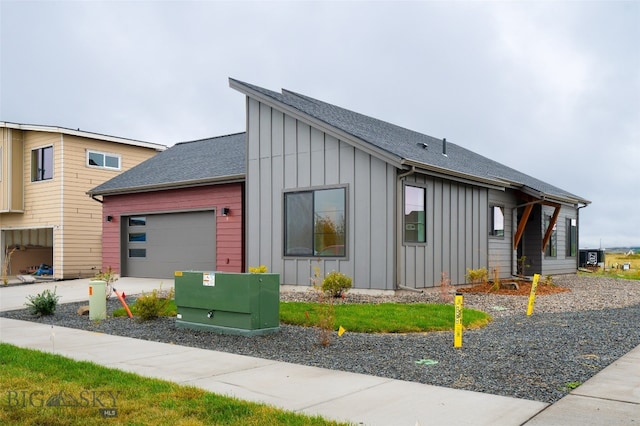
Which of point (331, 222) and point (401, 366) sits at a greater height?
point (331, 222)

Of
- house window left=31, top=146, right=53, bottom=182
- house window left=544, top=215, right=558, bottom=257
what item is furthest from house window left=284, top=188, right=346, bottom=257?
house window left=31, top=146, right=53, bottom=182

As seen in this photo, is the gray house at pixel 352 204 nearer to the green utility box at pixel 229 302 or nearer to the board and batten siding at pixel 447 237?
the board and batten siding at pixel 447 237

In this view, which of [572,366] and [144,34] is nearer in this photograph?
[572,366]

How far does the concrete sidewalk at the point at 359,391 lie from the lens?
14.9 feet

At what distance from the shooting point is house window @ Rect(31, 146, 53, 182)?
73.7 feet

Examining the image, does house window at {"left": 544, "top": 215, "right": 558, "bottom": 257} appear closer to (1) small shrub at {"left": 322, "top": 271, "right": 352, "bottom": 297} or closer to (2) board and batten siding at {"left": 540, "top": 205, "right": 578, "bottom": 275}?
(2) board and batten siding at {"left": 540, "top": 205, "right": 578, "bottom": 275}

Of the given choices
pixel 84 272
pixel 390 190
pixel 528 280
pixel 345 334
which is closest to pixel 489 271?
pixel 528 280

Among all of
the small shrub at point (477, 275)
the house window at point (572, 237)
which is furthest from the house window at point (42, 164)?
the house window at point (572, 237)

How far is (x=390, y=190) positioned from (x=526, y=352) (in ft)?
20.2

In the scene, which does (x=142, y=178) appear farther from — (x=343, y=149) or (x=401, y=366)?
(x=401, y=366)

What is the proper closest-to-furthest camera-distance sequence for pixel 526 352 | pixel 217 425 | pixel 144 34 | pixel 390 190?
pixel 217 425
pixel 526 352
pixel 390 190
pixel 144 34

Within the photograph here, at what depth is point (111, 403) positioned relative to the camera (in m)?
4.93

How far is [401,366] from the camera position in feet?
21.1

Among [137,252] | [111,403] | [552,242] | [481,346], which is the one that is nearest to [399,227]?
[481,346]
